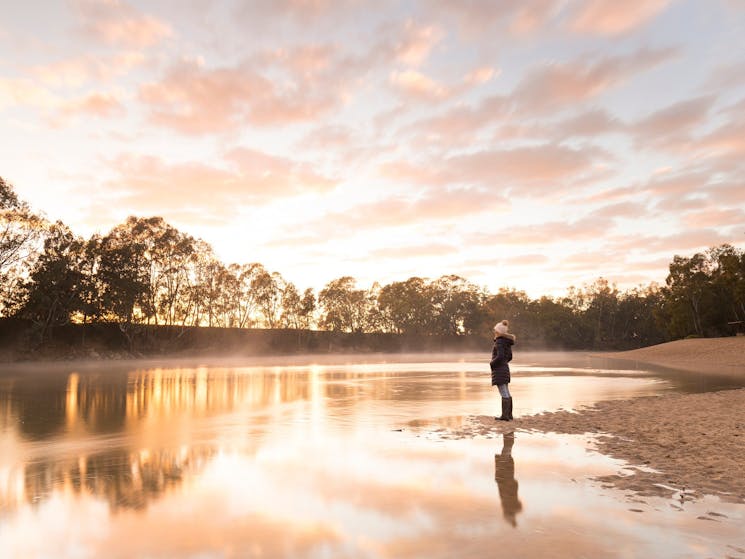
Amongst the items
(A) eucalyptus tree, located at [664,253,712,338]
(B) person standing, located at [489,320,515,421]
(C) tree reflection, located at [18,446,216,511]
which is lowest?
(C) tree reflection, located at [18,446,216,511]

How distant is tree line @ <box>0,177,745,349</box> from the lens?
51.4 metres

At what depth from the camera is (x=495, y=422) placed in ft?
39.2

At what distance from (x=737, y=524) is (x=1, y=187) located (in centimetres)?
5403

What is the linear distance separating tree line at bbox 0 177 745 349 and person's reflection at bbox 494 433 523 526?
50.7 meters

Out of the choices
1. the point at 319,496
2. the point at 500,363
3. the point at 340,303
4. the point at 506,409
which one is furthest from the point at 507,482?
the point at 340,303

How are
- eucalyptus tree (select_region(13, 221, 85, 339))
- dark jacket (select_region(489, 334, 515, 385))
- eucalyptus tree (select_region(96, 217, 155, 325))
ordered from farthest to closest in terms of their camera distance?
eucalyptus tree (select_region(96, 217, 155, 325)), eucalyptus tree (select_region(13, 221, 85, 339)), dark jacket (select_region(489, 334, 515, 385))

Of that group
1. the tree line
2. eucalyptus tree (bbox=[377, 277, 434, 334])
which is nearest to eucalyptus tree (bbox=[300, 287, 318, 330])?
the tree line

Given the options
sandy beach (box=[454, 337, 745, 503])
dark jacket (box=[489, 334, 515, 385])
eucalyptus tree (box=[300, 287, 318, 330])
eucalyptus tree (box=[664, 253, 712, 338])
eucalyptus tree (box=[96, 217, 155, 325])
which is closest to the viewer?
sandy beach (box=[454, 337, 745, 503])

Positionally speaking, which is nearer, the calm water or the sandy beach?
the calm water

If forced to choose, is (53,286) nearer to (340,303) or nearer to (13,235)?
(13,235)

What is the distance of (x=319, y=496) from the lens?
6285mm

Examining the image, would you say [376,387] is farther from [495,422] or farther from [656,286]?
[656,286]

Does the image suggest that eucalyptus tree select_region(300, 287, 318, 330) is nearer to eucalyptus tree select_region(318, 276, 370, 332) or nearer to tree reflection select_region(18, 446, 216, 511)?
eucalyptus tree select_region(318, 276, 370, 332)

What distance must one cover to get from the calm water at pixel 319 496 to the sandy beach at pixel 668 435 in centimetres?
51
